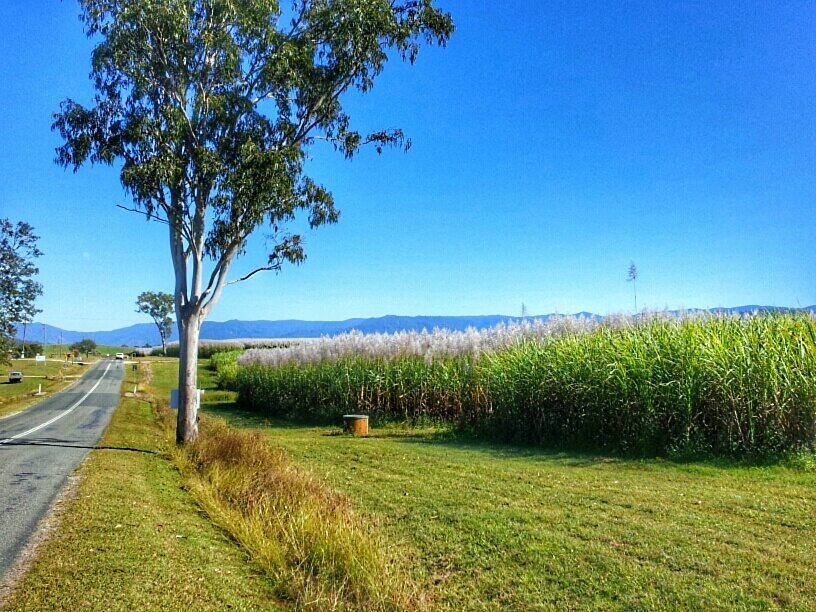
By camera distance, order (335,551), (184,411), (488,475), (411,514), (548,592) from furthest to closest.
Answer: (184,411), (488,475), (411,514), (335,551), (548,592)

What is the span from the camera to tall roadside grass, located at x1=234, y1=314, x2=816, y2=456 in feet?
31.2

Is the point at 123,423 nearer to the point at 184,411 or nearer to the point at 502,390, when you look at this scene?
the point at 184,411

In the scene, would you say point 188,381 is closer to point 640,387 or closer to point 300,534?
point 300,534

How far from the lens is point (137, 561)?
17.5ft

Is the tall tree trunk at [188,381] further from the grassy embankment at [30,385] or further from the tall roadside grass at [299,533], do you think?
the grassy embankment at [30,385]

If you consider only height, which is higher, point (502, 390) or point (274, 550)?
point (502, 390)

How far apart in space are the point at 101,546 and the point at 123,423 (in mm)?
15884

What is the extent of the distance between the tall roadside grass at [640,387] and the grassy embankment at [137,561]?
718 centimetres

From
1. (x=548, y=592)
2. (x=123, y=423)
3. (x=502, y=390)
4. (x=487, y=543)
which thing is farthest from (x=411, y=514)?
(x=123, y=423)

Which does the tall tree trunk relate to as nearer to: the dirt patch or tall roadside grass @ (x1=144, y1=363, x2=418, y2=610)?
tall roadside grass @ (x1=144, y1=363, x2=418, y2=610)

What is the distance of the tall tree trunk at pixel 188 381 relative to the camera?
13.1m

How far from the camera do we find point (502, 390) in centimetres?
1325

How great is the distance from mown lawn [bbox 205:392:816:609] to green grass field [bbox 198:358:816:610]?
15 mm

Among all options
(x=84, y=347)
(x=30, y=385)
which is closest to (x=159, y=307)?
(x=84, y=347)
